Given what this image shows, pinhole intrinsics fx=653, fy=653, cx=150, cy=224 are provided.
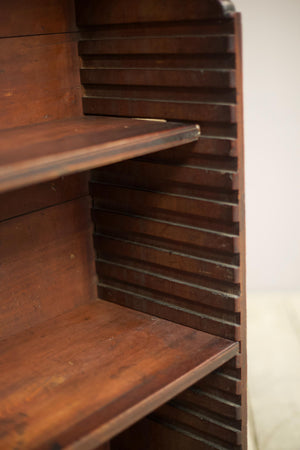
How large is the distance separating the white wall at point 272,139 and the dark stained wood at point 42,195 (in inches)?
62.7

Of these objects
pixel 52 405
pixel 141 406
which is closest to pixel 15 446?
pixel 52 405

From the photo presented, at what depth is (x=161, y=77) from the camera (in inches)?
56.7

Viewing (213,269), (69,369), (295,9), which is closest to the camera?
(69,369)

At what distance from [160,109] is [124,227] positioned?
1.10ft

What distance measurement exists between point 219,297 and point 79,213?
42cm

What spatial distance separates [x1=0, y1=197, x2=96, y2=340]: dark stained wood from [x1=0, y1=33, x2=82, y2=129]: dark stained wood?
0.23 metres

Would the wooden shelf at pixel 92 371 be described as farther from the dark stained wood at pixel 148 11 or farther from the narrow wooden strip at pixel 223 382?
the dark stained wood at pixel 148 11

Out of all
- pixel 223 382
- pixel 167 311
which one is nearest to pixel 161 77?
pixel 167 311

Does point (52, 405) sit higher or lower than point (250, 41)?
lower

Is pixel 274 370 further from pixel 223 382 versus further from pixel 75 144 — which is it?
pixel 75 144

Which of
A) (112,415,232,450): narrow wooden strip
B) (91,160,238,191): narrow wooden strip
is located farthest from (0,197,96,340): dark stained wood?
(112,415,232,450): narrow wooden strip

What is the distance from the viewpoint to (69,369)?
4.60 feet

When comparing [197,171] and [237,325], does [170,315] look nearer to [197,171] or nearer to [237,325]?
[237,325]

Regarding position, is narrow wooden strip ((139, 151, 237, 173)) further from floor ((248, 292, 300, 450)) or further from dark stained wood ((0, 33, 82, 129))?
floor ((248, 292, 300, 450))
